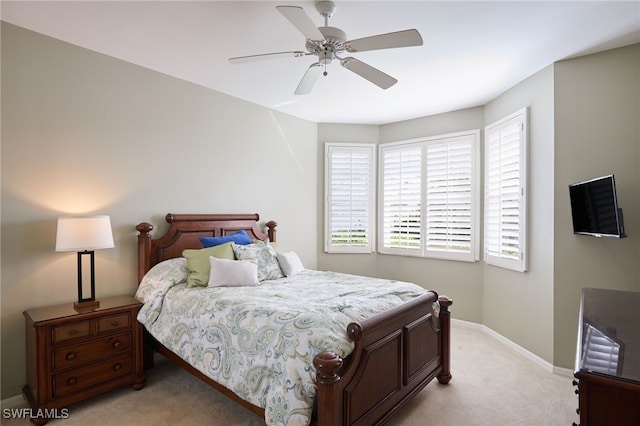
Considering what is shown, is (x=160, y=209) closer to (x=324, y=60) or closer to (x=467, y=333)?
(x=324, y=60)

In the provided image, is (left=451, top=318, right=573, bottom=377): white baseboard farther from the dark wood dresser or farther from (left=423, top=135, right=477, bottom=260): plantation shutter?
the dark wood dresser

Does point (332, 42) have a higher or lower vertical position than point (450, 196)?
higher

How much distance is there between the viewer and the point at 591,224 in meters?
2.79

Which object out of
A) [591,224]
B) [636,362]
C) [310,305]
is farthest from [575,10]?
[310,305]

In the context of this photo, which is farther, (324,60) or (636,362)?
(324,60)

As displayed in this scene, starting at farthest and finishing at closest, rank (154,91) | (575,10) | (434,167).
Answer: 1. (434,167)
2. (154,91)
3. (575,10)

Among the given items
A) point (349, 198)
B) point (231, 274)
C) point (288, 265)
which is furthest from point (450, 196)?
point (231, 274)

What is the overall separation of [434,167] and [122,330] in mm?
3965

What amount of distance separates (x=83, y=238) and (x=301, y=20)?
7.25 ft

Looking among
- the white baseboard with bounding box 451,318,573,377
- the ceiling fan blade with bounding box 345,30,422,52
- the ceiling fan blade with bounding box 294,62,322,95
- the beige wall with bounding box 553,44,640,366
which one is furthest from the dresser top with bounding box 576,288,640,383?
the ceiling fan blade with bounding box 294,62,322,95

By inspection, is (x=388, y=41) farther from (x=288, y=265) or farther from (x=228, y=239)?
(x=228, y=239)

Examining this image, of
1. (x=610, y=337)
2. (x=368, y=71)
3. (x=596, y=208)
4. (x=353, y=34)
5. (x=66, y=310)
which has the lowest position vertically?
(x=66, y=310)

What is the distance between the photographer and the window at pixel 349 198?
5156 millimetres

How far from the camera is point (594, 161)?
301 cm
